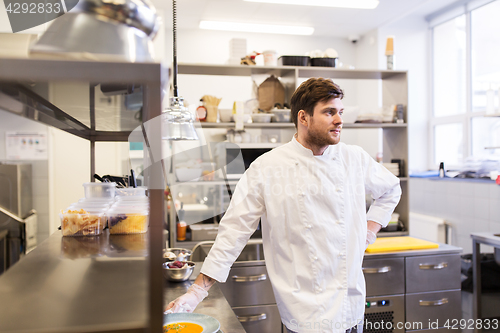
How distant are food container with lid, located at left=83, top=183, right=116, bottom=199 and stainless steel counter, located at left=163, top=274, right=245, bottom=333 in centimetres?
51

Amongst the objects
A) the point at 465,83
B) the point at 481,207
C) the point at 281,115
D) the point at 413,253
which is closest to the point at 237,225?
the point at 281,115

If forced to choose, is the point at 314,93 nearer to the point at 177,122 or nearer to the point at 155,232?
the point at 177,122

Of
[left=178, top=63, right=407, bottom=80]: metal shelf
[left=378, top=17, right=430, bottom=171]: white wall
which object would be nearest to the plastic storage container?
[left=178, top=63, right=407, bottom=80]: metal shelf

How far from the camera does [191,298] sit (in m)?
1.40

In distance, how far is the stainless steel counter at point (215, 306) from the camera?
1.30 metres

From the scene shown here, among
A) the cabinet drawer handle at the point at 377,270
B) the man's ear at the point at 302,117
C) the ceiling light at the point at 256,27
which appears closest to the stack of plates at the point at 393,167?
the cabinet drawer handle at the point at 377,270

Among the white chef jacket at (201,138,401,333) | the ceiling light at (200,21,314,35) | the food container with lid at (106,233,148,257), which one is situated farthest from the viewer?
the ceiling light at (200,21,314,35)

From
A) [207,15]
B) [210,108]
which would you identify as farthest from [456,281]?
[207,15]

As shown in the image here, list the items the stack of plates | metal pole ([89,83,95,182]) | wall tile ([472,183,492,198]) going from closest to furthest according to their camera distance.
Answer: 1. metal pole ([89,83,95,182])
2. the stack of plates
3. wall tile ([472,183,492,198])

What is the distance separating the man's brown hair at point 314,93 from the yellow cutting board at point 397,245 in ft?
4.30

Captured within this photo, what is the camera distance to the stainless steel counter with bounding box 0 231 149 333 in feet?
1.81

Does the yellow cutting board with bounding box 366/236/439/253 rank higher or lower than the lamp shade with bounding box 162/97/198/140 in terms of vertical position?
lower

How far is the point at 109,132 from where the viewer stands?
1.35m

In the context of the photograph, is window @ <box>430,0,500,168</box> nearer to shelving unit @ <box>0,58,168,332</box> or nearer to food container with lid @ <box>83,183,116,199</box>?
food container with lid @ <box>83,183,116,199</box>
